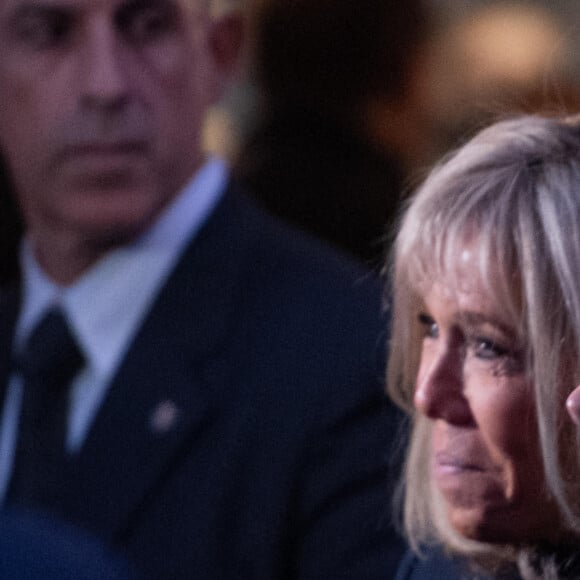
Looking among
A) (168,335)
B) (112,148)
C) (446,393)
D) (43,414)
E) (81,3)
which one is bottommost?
(43,414)

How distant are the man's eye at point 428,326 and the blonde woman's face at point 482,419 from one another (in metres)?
0.05

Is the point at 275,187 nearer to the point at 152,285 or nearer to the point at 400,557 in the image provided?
the point at 152,285

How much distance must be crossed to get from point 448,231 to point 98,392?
35.8 inches

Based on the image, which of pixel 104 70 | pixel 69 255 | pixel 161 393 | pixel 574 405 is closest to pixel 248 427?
pixel 161 393

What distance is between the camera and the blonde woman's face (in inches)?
66.0

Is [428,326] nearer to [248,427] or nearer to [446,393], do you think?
[446,393]

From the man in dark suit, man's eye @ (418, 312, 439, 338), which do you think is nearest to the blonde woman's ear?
man's eye @ (418, 312, 439, 338)

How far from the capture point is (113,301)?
2.56m

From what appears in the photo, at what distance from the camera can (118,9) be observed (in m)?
2.62

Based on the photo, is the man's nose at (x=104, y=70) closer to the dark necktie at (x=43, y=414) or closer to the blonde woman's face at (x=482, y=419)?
the dark necktie at (x=43, y=414)

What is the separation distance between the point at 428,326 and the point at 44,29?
1.07 meters

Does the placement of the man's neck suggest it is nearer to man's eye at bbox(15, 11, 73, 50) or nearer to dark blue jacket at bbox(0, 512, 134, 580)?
man's eye at bbox(15, 11, 73, 50)

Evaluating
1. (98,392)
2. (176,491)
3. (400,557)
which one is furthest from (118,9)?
(400,557)

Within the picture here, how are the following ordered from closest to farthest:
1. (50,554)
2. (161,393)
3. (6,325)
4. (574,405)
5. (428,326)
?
(50,554) → (574,405) → (428,326) → (161,393) → (6,325)
